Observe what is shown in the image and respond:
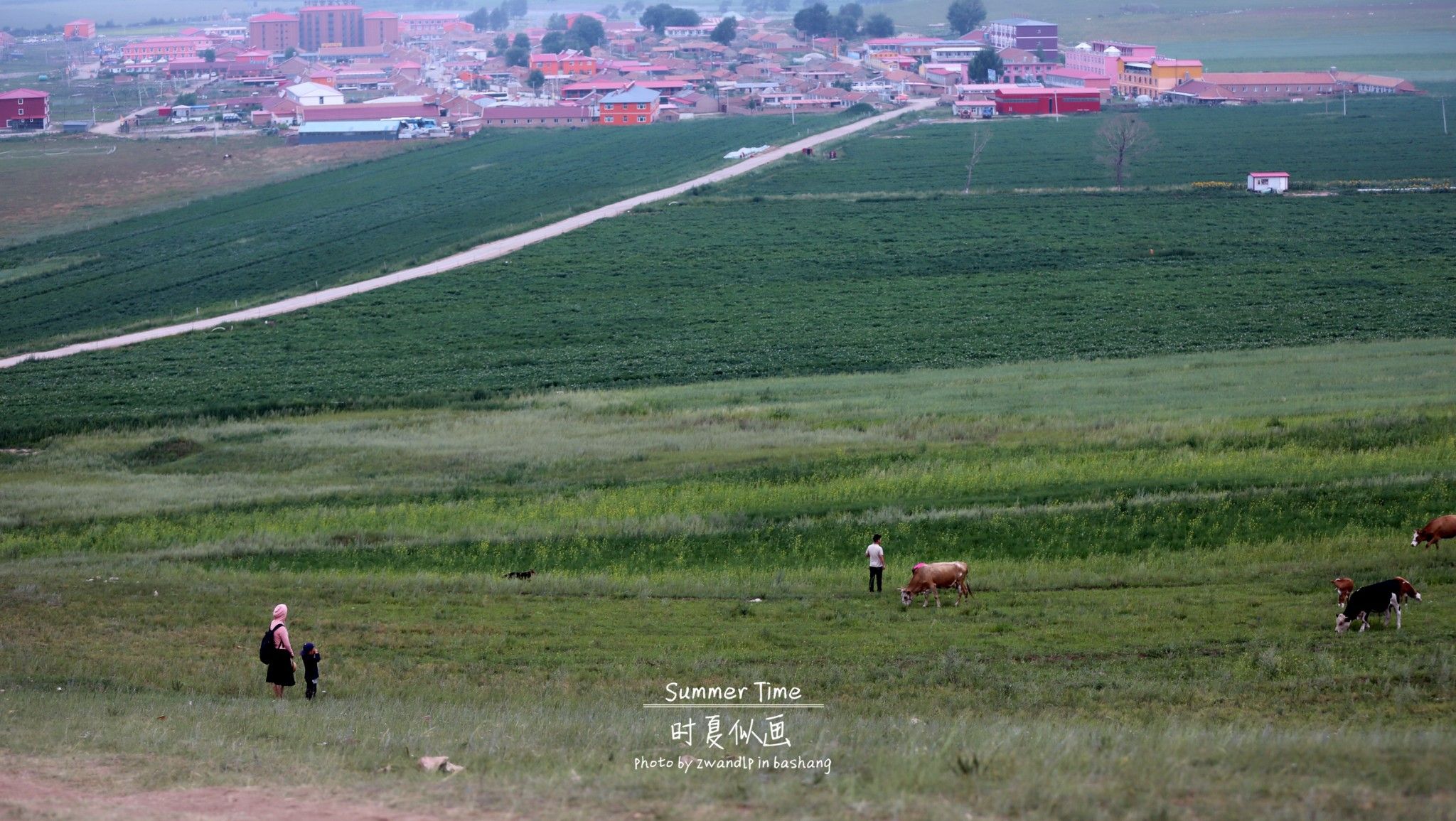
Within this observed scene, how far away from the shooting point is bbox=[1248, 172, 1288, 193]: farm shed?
232 ft

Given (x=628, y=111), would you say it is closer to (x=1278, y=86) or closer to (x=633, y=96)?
(x=633, y=96)

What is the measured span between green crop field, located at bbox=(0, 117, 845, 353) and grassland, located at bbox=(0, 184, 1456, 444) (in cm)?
738

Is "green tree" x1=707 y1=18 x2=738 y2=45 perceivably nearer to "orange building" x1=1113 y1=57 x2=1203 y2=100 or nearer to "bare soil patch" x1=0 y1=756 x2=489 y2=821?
"orange building" x1=1113 y1=57 x2=1203 y2=100

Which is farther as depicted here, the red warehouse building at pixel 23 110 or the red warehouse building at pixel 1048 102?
the red warehouse building at pixel 1048 102

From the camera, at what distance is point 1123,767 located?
10461 millimetres

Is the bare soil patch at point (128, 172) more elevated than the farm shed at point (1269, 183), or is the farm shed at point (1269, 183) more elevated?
the farm shed at point (1269, 183)

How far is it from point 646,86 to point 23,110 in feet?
190

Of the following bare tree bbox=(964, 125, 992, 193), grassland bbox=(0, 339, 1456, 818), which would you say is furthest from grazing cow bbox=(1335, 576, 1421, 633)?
bare tree bbox=(964, 125, 992, 193)

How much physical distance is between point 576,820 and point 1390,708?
8143mm

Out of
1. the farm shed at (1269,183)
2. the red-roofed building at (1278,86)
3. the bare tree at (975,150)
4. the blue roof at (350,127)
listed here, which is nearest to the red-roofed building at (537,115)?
the blue roof at (350,127)

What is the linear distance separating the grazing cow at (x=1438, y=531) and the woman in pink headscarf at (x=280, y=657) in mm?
14915

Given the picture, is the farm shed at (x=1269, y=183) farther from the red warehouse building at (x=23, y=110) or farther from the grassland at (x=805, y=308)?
the red warehouse building at (x=23, y=110)

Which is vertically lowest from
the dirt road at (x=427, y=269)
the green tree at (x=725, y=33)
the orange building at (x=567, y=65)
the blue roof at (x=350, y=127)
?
the dirt road at (x=427, y=269)

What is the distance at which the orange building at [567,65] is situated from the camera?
537 ft
